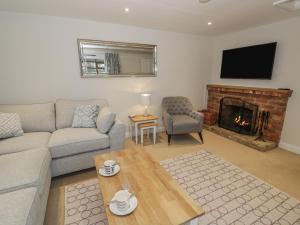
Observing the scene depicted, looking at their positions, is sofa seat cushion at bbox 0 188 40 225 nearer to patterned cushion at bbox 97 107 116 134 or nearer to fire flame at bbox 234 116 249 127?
patterned cushion at bbox 97 107 116 134

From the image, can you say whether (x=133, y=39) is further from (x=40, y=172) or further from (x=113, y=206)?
(x=113, y=206)

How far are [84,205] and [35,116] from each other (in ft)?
5.06

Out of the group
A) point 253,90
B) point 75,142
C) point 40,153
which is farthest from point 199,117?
point 40,153

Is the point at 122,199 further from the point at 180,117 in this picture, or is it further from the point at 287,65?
the point at 287,65

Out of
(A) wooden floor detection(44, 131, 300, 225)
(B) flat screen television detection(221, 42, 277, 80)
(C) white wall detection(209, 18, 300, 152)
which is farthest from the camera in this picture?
(B) flat screen television detection(221, 42, 277, 80)

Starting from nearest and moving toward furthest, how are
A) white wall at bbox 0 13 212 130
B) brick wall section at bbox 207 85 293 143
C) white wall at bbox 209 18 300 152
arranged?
white wall at bbox 0 13 212 130
white wall at bbox 209 18 300 152
brick wall section at bbox 207 85 293 143

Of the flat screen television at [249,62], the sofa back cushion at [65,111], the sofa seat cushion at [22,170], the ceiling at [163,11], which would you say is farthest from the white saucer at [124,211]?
the flat screen television at [249,62]

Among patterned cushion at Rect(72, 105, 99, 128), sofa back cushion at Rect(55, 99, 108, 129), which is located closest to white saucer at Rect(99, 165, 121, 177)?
patterned cushion at Rect(72, 105, 99, 128)

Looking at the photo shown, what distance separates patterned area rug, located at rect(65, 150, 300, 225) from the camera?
1492 mm

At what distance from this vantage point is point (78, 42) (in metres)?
2.70

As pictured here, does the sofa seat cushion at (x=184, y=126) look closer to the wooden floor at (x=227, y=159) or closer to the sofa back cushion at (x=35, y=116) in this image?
the wooden floor at (x=227, y=159)

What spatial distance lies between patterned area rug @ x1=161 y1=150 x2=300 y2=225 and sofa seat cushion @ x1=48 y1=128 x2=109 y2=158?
1.04 m

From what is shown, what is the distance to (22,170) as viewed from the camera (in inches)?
54.9

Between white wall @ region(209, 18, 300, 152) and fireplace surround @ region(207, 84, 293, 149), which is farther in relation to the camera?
fireplace surround @ region(207, 84, 293, 149)
